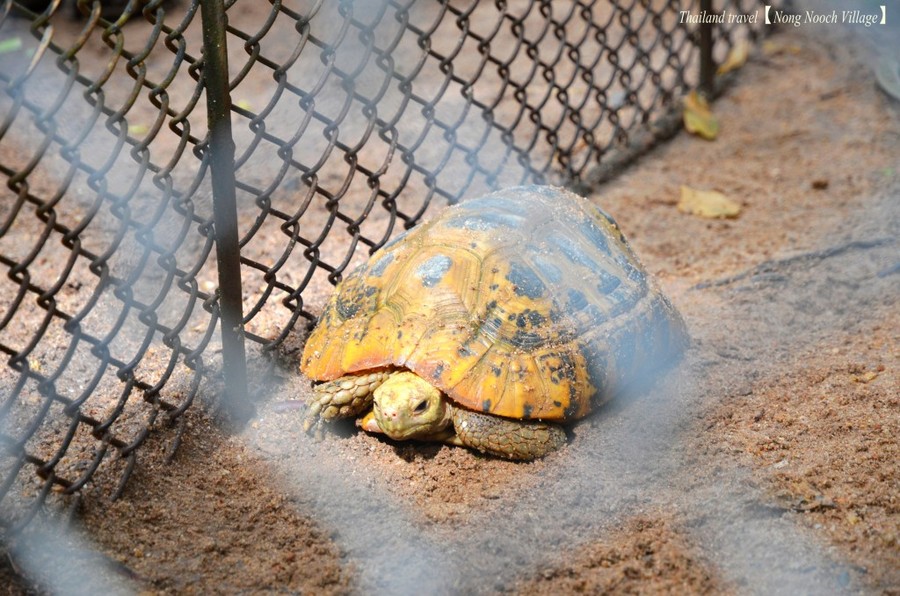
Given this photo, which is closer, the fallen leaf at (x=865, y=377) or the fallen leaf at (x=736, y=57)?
the fallen leaf at (x=865, y=377)

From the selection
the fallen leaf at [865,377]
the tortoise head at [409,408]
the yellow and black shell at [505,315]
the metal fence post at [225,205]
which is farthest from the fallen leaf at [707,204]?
the metal fence post at [225,205]

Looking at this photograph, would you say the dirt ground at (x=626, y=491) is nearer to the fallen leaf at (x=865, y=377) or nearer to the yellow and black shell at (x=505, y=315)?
the fallen leaf at (x=865, y=377)

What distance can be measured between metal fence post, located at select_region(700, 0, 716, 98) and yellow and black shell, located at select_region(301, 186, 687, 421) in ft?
7.84

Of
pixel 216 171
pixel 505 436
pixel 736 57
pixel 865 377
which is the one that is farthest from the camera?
pixel 736 57

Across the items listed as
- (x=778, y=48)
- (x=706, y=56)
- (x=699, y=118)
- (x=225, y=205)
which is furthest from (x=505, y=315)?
(x=778, y=48)

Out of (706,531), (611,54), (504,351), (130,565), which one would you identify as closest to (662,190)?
A: (611,54)

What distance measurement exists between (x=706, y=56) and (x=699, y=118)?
0.36 m

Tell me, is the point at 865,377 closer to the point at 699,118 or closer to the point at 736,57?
the point at 699,118

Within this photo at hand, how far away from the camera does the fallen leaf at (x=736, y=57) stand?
17.5ft

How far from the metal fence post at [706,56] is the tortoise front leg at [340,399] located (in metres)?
3.12

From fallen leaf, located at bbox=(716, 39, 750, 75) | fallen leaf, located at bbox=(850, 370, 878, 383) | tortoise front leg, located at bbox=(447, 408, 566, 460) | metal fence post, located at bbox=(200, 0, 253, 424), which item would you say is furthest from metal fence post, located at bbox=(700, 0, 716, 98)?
metal fence post, located at bbox=(200, 0, 253, 424)

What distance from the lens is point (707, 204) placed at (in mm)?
4188

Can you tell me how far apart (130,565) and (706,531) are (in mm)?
1422

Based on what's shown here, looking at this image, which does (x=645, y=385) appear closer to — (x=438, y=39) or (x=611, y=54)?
(x=611, y=54)
